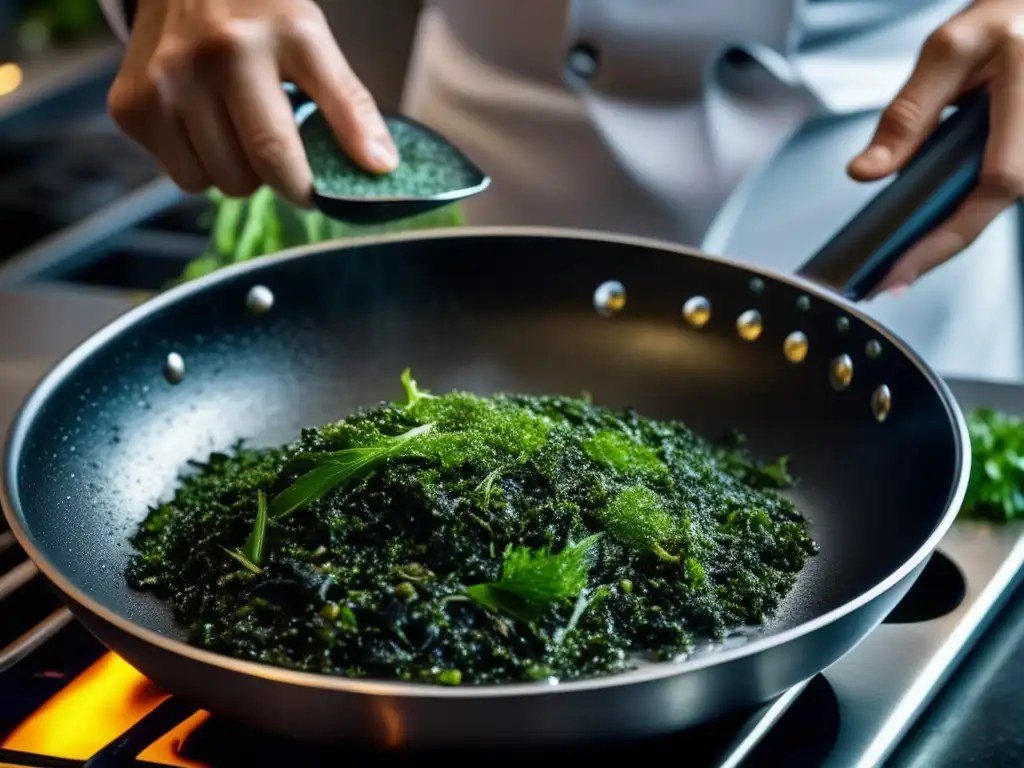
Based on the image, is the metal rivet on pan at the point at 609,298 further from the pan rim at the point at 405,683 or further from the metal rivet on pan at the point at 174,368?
the metal rivet on pan at the point at 174,368

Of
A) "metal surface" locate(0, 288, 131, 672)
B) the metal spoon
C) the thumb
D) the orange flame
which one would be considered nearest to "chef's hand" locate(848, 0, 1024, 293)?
the thumb

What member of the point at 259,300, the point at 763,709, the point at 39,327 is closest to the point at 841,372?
the point at 763,709

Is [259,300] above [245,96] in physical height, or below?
below

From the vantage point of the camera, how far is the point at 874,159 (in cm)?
104

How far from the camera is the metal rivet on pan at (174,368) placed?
1.05 metres

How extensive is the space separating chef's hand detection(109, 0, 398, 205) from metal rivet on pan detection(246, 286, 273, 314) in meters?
0.10

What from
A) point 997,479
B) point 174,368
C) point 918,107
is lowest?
point 174,368

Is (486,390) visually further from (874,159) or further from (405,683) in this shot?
(405,683)

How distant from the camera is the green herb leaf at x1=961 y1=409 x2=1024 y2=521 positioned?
995 millimetres

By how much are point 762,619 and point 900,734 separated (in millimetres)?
113

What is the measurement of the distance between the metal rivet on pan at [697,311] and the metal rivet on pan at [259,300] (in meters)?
0.39

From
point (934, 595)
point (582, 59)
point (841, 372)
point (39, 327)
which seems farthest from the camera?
point (582, 59)

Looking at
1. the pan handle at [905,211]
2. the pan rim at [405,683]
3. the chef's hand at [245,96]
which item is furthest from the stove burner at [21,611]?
the pan handle at [905,211]

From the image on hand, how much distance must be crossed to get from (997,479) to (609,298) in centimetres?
39
